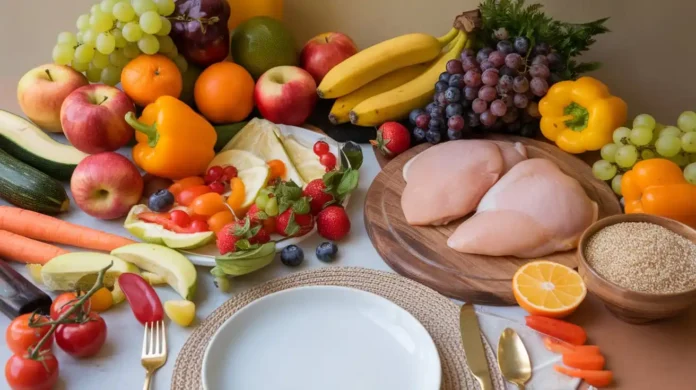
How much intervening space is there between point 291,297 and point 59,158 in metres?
0.64

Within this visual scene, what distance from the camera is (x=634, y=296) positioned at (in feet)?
2.89

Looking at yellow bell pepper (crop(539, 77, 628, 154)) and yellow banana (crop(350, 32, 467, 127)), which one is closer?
yellow bell pepper (crop(539, 77, 628, 154))

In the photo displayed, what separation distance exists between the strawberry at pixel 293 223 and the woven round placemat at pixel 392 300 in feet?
0.26

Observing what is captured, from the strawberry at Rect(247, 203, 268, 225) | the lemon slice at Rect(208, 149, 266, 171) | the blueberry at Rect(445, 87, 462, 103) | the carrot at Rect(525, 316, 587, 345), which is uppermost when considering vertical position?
the blueberry at Rect(445, 87, 462, 103)

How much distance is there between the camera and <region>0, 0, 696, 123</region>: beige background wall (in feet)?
5.16

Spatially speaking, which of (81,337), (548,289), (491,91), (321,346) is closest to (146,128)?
(81,337)

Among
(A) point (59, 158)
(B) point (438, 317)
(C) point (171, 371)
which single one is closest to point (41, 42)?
(A) point (59, 158)

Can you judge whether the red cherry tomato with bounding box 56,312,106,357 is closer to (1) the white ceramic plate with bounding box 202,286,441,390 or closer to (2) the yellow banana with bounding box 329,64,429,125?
(1) the white ceramic plate with bounding box 202,286,441,390

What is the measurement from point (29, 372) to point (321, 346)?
0.40m

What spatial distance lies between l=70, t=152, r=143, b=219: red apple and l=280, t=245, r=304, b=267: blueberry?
339 millimetres

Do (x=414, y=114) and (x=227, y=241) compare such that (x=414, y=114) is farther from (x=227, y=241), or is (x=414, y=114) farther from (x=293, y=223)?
(x=227, y=241)

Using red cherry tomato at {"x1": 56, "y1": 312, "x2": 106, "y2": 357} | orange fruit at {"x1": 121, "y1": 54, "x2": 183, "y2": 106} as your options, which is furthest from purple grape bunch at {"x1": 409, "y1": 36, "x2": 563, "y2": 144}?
red cherry tomato at {"x1": 56, "y1": 312, "x2": 106, "y2": 357}

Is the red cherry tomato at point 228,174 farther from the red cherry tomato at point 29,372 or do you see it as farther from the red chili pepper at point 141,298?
the red cherry tomato at point 29,372

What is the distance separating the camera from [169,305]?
97 cm
